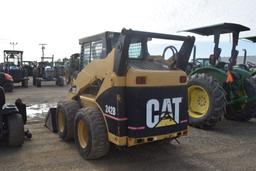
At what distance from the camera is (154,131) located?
537 centimetres

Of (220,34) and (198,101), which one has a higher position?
(220,34)

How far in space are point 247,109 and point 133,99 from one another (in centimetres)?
464

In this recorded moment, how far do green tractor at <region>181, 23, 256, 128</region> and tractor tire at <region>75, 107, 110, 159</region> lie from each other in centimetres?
307

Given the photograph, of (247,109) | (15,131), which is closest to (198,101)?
(247,109)

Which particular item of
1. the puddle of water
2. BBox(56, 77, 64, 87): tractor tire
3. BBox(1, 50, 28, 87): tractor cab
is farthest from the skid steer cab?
BBox(56, 77, 64, 87): tractor tire

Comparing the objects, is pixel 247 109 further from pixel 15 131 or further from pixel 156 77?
pixel 15 131

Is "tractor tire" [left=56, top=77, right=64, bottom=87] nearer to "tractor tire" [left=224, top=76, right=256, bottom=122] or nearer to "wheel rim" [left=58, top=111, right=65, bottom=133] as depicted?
"tractor tire" [left=224, top=76, right=256, bottom=122]

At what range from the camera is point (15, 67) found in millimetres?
20984

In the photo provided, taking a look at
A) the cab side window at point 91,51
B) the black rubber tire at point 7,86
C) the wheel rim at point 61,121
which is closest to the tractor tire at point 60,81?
the black rubber tire at point 7,86

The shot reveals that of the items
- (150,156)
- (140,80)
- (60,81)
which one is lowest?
(150,156)

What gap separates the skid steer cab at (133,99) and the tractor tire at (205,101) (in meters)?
2.00

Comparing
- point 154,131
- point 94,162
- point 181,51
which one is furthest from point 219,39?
point 94,162

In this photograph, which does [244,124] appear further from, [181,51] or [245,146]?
[181,51]

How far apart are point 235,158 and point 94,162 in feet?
7.71
